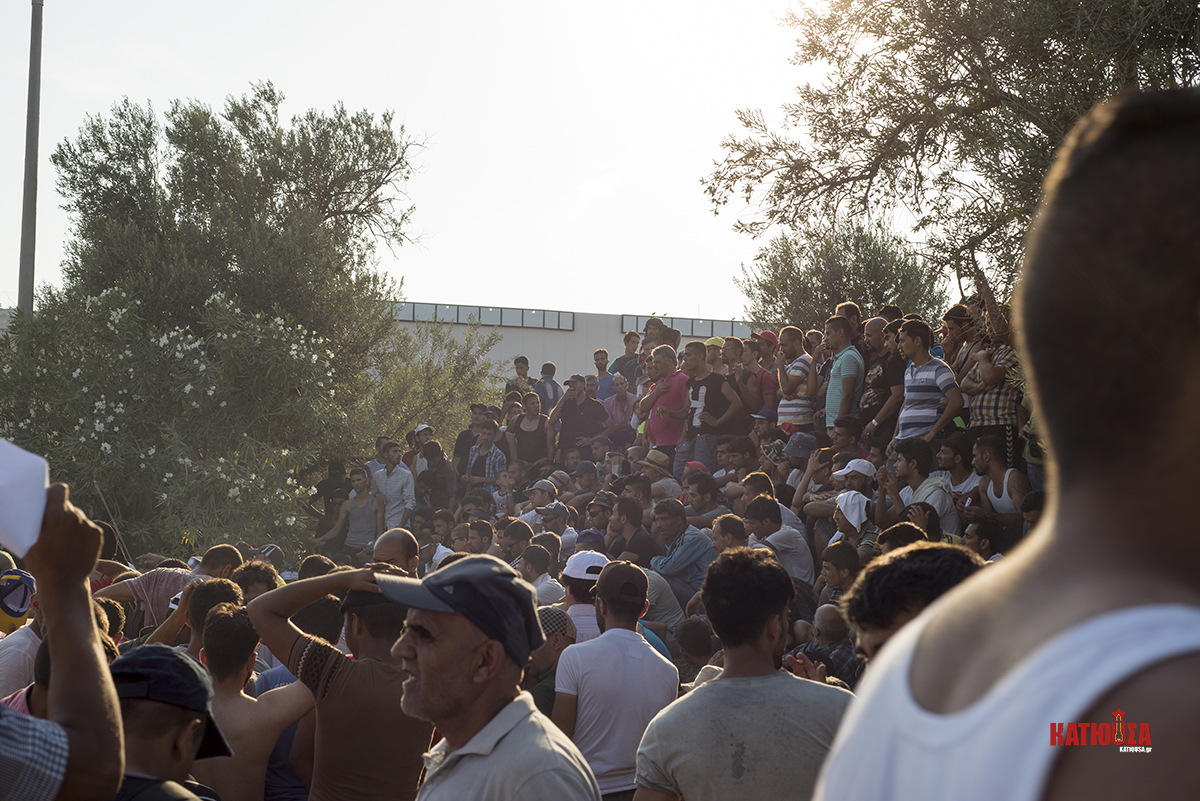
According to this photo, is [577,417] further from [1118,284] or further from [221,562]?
[1118,284]

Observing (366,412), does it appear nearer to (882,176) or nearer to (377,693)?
(882,176)

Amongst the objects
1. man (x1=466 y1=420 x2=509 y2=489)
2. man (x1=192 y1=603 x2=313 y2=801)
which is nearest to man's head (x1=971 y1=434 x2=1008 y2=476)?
man (x1=192 y1=603 x2=313 y2=801)

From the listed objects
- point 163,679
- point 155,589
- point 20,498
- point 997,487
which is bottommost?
point 155,589

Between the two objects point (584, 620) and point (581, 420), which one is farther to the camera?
point (581, 420)

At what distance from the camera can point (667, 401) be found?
13.1 metres

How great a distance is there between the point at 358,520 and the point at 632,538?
7.55m

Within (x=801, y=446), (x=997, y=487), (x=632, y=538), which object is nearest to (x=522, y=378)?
(x=801, y=446)

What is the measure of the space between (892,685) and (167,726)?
236 cm

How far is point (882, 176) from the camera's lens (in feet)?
46.1

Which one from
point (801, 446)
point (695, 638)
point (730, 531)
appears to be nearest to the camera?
point (695, 638)

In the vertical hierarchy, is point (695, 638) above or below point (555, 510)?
below

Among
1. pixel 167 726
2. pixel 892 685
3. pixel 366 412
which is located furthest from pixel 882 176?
pixel 892 685

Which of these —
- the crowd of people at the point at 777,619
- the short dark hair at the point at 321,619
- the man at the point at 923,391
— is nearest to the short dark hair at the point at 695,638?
the crowd of people at the point at 777,619

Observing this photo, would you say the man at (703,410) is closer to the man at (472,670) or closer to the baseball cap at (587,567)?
the baseball cap at (587,567)
